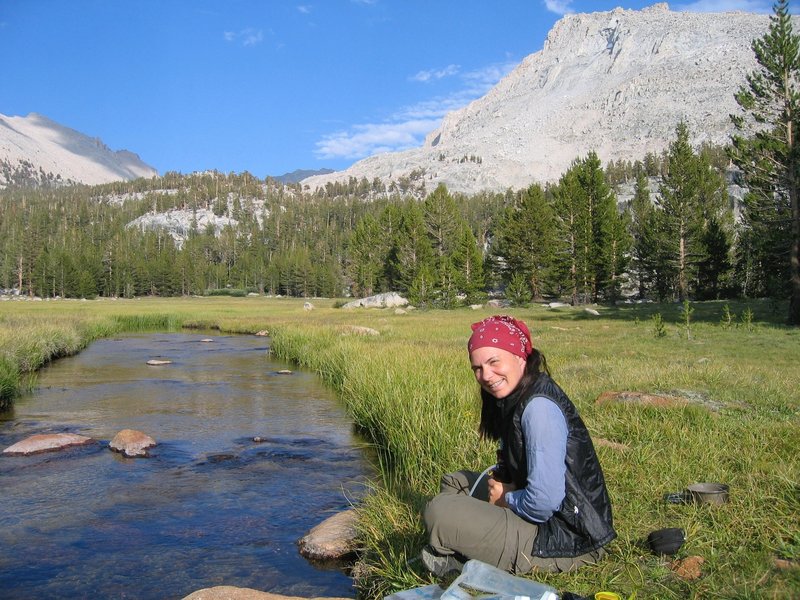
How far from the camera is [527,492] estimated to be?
4379 millimetres

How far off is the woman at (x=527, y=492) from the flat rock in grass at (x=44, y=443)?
1047 centimetres

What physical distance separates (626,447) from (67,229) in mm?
194715

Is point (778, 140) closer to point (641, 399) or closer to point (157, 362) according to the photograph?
point (641, 399)

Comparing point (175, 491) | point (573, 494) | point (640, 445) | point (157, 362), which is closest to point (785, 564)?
point (573, 494)

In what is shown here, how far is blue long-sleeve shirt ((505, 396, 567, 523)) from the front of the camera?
4.26m

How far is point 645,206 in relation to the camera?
85375 millimetres

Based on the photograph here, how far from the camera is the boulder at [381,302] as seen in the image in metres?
66.5

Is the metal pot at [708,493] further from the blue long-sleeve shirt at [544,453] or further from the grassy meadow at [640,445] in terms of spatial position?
the blue long-sleeve shirt at [544,453]

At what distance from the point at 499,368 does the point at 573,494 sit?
104 cm

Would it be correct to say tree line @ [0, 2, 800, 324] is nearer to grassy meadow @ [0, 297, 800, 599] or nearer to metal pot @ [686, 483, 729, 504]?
grassy meadow @ [0, 297, 800, 599]

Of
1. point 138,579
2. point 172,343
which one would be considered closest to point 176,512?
point 138,579

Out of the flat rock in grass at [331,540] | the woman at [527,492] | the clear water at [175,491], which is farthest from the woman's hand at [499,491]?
the flat rock in grass at [331,540]

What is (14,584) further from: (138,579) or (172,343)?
(172,343)

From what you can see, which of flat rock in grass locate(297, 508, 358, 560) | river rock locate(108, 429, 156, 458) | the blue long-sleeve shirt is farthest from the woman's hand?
river rock locate(108, 429, 156, 458)
